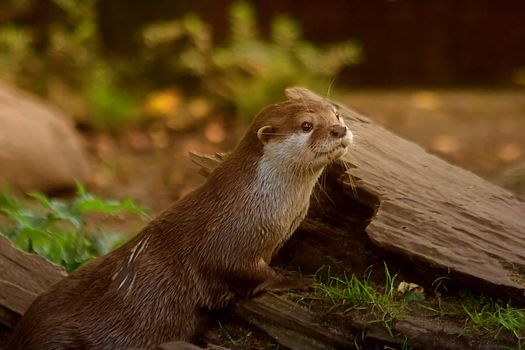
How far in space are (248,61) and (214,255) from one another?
4.80 m

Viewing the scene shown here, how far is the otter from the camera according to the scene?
3500mm

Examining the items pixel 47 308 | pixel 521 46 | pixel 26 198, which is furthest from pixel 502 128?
pixel 47 308

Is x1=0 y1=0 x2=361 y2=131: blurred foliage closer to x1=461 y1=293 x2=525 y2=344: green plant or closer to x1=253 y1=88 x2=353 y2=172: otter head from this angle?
x1=253 y1=88 x2=353 y2=172: otter head

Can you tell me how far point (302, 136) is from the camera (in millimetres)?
3480

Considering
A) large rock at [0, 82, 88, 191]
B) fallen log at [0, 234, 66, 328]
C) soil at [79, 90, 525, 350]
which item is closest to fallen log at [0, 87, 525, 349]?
fallen log at [0, 234, 66, 328]

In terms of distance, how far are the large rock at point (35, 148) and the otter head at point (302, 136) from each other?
11.0 feet

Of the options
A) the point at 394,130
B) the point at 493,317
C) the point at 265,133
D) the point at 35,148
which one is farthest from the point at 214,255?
the point at 394,130

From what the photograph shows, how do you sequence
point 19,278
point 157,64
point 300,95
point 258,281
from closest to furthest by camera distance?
point 258,281 → point 300,95 → point 19,278 → point 157,64

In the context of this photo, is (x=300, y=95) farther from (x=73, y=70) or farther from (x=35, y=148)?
(x=73, y=70)

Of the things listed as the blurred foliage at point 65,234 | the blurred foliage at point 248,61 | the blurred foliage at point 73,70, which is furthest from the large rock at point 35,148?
the blurred foliage at point 65,234

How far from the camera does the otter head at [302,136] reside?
3457mm

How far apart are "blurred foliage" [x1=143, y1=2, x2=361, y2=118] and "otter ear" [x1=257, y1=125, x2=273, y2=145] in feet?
14.5

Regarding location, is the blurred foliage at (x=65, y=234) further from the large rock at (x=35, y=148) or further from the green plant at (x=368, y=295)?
the large rock at (x=35, y=148)

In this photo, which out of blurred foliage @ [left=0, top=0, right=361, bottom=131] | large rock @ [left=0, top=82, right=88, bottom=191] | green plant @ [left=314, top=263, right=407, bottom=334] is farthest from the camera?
blurred foliage @ [left=0, top=0, right=361, bottom=131]
